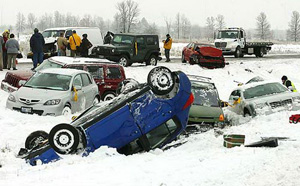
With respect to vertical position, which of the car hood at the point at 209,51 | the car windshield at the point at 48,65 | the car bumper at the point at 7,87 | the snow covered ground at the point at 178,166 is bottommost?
the snow covered ground at the point at 178,166

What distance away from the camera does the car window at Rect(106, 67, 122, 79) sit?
18.3 meters

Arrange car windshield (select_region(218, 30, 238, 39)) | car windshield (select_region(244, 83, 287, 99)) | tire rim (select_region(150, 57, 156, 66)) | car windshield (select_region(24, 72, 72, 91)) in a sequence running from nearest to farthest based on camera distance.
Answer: car windshield (select_region(24, 72, 72, 91)), car windshield (select_region(244, 83, 287, 99)), tire rim (select_region(150, 57, 156, 66)), car windshield (select_region(218, 30, 238, 39))

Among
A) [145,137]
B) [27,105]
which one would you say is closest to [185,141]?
[145,137]

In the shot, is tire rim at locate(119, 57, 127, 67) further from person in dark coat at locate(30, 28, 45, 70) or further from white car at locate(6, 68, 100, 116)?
white car at locate(6, 68, 100, 116)

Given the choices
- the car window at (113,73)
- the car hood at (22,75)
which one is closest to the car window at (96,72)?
the car window at (113,73)

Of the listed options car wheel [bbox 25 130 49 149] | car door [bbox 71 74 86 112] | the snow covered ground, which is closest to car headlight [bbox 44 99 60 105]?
car door [bbox 71 74 86 112]

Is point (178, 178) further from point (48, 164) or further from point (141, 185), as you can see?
A: point (48, 164)

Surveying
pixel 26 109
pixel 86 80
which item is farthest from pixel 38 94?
pixel 86 80

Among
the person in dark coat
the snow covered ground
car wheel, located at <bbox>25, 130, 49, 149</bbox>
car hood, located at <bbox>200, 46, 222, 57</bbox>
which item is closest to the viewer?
the snow covered ground

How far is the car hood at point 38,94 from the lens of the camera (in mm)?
13446

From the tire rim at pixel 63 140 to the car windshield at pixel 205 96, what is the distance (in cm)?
624

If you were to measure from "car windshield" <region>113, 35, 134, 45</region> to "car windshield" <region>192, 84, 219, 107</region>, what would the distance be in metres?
11.2

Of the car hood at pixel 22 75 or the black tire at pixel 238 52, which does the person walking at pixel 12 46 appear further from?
the black tire at pixel 238 52

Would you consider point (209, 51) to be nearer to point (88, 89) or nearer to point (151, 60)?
point (151, 60)
